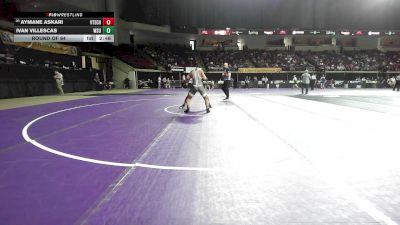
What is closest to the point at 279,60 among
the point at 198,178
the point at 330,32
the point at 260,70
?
the point at 260,70

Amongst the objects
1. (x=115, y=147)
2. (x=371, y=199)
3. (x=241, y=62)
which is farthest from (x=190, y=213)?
(x=241, y=62)

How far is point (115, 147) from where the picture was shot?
5.27 meters

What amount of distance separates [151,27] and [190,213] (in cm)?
4293

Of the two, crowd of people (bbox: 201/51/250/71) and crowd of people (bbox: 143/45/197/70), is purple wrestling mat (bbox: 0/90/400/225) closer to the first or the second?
crowd of people (bbox: 143/45/197/70)

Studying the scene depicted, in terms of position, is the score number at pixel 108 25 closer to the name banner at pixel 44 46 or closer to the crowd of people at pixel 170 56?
the name banner at pixel 44 46

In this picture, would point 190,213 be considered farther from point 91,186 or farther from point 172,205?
point 91,186

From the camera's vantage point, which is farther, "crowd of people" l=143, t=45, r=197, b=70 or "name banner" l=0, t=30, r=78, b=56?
"crowd of people" l=143, t=45, r=197, b=70
